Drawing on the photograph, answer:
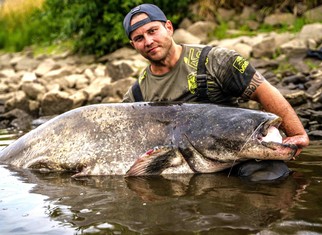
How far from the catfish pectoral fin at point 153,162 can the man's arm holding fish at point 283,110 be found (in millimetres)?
1074

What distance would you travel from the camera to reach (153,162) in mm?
4441

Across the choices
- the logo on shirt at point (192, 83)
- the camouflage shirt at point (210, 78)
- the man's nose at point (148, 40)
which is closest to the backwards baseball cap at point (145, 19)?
the man's nose at point (148, 40)

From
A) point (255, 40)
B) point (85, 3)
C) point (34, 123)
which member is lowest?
point (34, 123)

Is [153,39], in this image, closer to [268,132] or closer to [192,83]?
[192,83]

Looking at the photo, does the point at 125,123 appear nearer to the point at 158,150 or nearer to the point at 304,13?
the point at 158,150

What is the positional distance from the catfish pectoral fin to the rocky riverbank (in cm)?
306

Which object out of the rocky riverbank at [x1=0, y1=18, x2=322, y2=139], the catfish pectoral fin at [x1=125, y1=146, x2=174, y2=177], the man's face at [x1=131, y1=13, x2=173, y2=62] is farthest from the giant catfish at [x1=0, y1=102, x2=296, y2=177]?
the rocky riverbank at [x1=0, y1=18, x2=322, y2=139]

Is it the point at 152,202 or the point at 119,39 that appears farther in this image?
the point at 119,39

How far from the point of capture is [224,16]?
13.9 m

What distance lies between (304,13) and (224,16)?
7.65 feet

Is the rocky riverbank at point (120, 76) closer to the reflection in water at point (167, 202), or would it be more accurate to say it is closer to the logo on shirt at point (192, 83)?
the logo on shirt at point (192, 83)

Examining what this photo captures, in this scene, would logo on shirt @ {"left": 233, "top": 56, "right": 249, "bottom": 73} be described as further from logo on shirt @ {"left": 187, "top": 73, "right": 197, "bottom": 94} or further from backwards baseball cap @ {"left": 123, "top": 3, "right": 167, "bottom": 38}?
backwards baseball cap @ {"left": 123, "top": 3, "right": 167, "bottom": 38}

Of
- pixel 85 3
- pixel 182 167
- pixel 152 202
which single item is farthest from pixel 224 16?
pixel 152 202

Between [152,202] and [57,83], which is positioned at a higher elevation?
[152,202]
